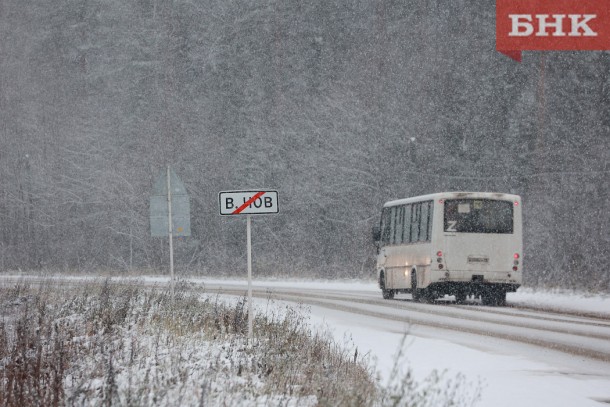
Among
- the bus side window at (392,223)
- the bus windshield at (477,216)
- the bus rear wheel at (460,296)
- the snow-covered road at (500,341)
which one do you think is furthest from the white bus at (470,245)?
the bus side window at (392,223)

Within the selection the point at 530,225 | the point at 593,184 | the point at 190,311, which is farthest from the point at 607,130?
the point at 190,311

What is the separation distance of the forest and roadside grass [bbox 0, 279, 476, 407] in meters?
23.3

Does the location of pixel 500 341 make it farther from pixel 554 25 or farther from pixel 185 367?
pixel 554 25

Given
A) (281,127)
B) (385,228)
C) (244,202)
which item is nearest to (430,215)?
(385,228)

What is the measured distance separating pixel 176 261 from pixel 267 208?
1952 inches

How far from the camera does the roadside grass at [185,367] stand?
7.72 metres

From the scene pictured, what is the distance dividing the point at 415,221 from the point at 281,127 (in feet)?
112

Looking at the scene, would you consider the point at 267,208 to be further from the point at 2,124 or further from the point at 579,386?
the point at 2,124

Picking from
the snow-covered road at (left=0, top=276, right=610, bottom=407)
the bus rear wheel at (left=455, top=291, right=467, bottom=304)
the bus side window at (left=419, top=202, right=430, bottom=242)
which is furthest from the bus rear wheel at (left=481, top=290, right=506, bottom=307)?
the bus side window at (left=419, top=202, right=430, bottom=242)

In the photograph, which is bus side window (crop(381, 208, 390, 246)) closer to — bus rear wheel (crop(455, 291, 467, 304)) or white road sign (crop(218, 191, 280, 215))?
bus rear wheel (crop(455, 291, 467, 304))

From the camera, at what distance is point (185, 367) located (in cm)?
1005

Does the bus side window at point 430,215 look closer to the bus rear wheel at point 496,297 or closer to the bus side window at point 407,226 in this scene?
the bus side window at point 407,226

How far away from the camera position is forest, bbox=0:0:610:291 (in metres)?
51.3

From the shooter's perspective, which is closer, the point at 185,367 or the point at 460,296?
the point at 185,367
